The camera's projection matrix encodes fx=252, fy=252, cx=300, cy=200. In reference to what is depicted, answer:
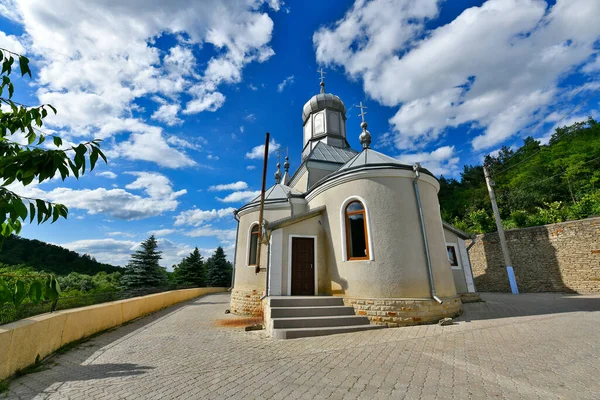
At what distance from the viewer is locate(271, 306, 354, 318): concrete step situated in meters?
6.90

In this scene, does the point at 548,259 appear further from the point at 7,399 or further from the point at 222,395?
the point at 7,399

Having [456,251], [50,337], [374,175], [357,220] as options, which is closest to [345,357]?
[357,220]

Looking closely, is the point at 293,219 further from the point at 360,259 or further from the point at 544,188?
the point at 544,188

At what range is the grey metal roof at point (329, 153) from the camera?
1384 cm

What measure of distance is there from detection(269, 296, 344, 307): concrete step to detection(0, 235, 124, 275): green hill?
37.5 m

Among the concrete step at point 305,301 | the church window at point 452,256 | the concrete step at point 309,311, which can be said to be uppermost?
the church window at point 452,256

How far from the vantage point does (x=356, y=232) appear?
26.8 feet

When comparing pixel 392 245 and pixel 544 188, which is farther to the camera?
pixel 544 188

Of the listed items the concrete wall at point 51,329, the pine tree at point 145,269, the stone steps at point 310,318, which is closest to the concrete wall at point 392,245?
the stone steps at point 310,318

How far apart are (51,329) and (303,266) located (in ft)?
21.0

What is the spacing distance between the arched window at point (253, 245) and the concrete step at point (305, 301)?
371 centimetres

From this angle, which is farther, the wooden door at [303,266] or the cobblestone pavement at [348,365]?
the wooden door at [303,266]

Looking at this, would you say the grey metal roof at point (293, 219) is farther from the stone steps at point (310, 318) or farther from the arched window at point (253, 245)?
the arched window at point (253, 245)

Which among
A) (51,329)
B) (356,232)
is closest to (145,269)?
(51,329)
